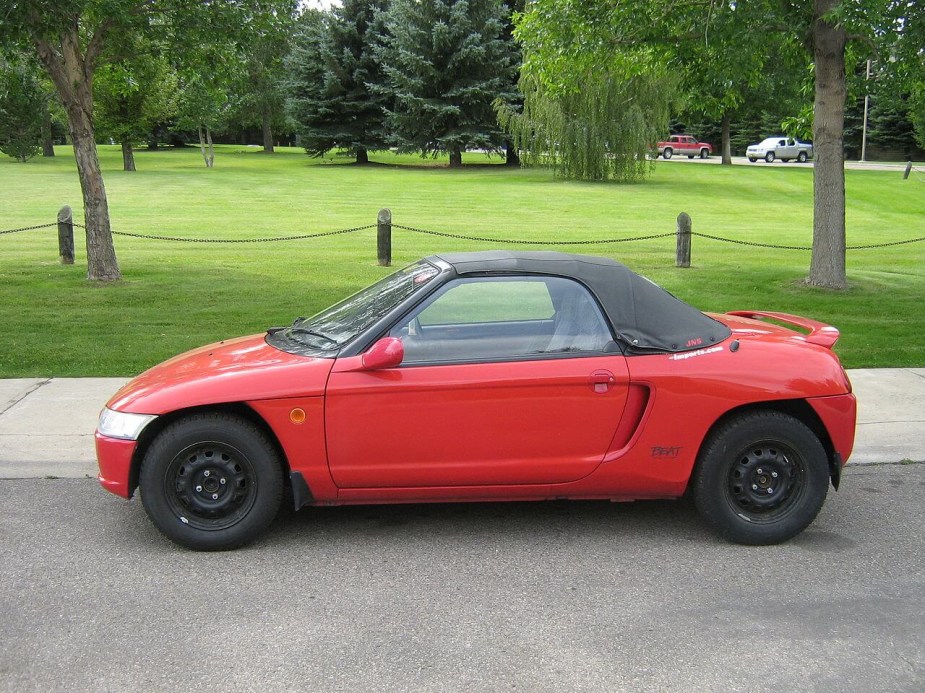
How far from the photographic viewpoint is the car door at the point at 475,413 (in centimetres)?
482

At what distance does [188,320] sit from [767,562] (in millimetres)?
8796

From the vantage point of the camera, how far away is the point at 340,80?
172 feet

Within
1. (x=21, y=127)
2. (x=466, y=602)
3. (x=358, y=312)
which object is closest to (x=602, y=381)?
(x=466, y=602)

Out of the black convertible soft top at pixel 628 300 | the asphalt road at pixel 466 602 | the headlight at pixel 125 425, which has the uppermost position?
the black convertible soft top at pixel 628 300

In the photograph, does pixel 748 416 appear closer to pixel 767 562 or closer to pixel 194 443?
pixel 767 562

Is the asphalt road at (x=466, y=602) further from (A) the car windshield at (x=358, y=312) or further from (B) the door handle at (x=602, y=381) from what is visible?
(A) the car windshield at (x=358, y=312)

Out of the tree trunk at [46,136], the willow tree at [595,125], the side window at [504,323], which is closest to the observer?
the side window at [504,323]

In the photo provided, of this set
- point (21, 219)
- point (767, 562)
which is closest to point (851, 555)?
point (767, 562)

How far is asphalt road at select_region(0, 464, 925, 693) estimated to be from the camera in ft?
12.2

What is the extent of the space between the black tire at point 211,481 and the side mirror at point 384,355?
655 mm

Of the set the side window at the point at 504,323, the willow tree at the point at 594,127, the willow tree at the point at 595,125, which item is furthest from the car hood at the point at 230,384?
the willow tree at the point at 594,127

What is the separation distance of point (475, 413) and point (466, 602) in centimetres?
96

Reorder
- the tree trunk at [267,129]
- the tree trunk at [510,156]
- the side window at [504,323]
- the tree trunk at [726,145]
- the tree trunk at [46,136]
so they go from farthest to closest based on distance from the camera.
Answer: the tree trunk at [267,129], the tree trunk at [46,136], the tree trunk at [726,145], the tree trunk at [510,156], the side window at [504,323]

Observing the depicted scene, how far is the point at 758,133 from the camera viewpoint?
71812 mm
